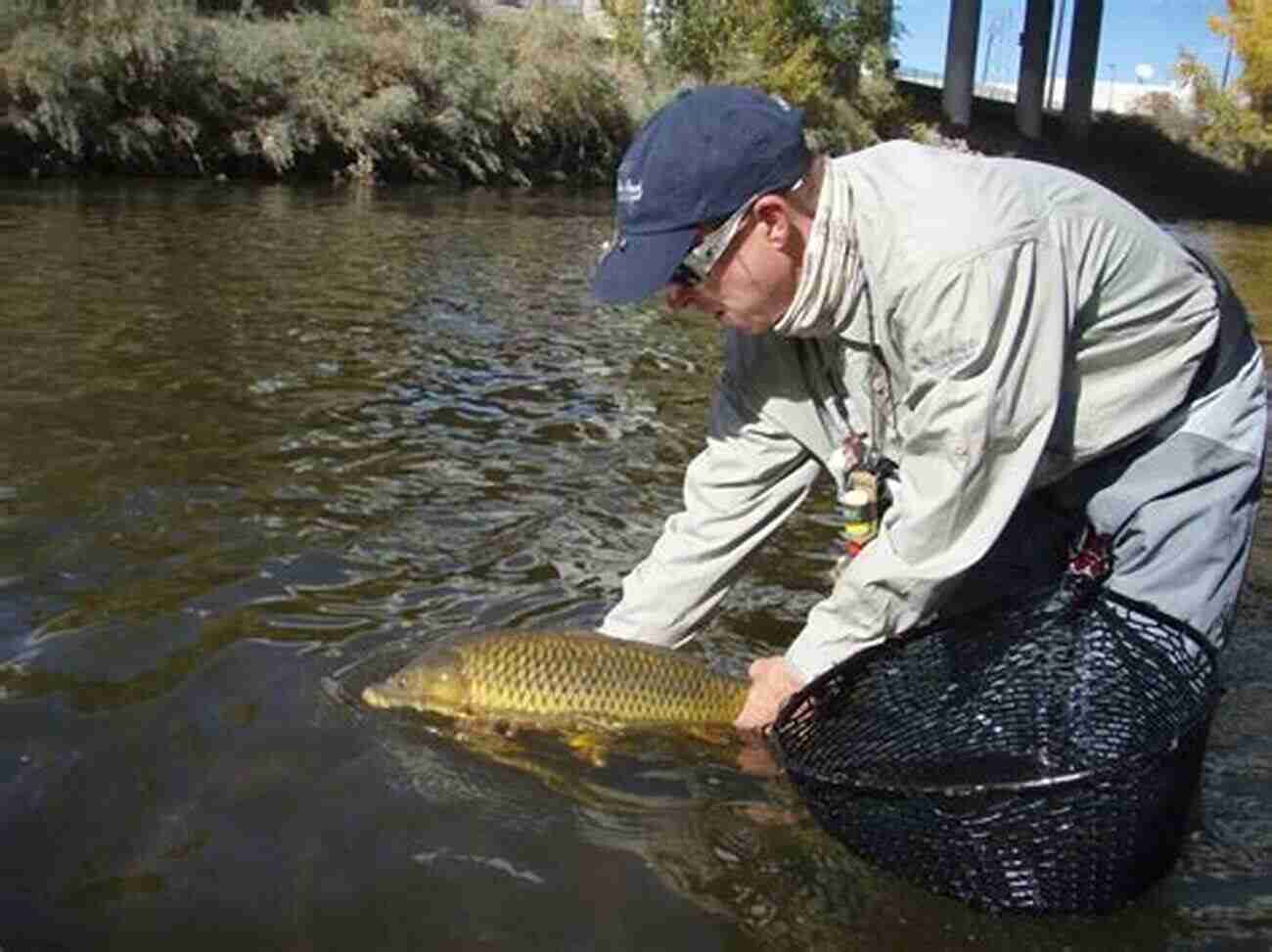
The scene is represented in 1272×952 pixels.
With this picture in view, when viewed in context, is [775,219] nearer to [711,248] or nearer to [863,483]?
[711,248]

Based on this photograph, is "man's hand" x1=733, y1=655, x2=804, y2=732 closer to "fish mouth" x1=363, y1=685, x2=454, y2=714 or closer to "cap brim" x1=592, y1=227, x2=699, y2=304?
"fish mouth" x1=363, y1=685, x2=454, y2=714

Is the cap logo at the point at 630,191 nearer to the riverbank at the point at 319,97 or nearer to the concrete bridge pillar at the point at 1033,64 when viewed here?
the riverbank at the point at 319,97

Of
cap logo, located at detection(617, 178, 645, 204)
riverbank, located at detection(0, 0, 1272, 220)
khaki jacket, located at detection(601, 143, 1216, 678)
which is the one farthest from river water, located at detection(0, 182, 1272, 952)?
riverbank, located at detection(0, 0, 1272, 220)

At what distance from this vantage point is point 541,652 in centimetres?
400

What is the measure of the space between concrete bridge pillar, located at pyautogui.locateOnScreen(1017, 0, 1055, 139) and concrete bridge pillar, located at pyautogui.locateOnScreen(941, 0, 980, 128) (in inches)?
169

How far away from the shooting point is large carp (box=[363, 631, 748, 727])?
3984mm

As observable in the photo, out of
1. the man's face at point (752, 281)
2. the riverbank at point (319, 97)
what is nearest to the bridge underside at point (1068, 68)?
the riverbank at point (319, 97)

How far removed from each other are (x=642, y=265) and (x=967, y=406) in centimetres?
69

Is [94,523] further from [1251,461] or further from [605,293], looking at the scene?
[1251,461]

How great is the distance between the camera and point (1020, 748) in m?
3.76

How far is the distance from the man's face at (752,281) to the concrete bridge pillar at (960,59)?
182 feet

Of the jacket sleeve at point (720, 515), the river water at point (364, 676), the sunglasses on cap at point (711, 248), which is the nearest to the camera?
the sunglasses on cap at point (711, 248)

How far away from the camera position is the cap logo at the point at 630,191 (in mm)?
3006

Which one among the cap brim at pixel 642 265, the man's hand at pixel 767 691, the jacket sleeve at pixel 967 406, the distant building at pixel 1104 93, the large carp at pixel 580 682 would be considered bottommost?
the large carp at pixel 580 682
